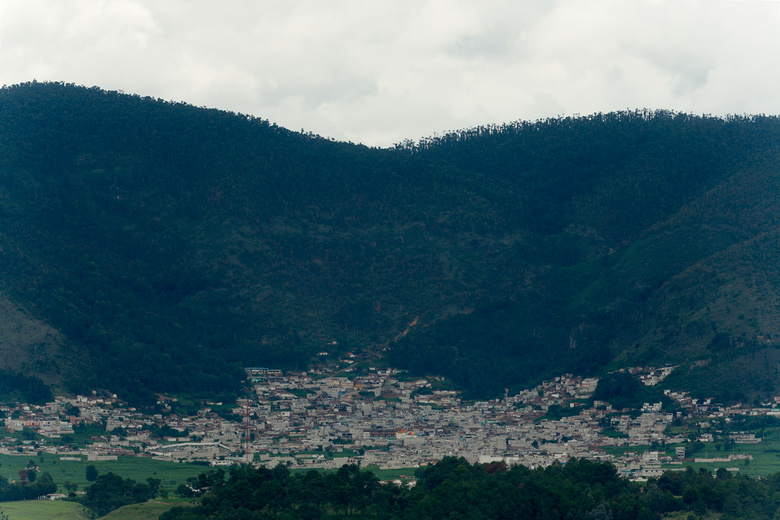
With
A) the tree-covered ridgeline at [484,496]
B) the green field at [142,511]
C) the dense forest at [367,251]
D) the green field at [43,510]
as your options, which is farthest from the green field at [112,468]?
the dense forest at [367,251]

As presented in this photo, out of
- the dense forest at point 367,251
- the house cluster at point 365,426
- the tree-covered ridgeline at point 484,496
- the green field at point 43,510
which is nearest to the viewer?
the tree-covered ridgeline at point 484,496

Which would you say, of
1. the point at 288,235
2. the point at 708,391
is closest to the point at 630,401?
the point at 708,391

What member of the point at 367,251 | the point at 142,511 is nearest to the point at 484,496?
the point at 142,511

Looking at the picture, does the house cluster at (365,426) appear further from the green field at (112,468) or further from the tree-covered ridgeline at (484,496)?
the tree-covered ridgeline at (484,496)

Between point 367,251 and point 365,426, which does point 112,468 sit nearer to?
point 365,426

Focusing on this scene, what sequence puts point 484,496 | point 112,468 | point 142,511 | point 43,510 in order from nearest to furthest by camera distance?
point 484,496, point 142,511, point 43,510, point 112,468

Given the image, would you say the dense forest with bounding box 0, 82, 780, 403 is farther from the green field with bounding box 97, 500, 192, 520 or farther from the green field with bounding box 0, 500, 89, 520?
the green field with bounding box 97, 500, 192, 520

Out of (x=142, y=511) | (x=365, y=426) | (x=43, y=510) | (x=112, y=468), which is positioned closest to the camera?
(x=142, y=511)

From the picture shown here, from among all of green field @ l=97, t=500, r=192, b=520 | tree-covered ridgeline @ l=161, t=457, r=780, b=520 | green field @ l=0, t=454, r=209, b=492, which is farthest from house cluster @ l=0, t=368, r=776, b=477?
green field @ l=97, t=500, r=192, b=520
